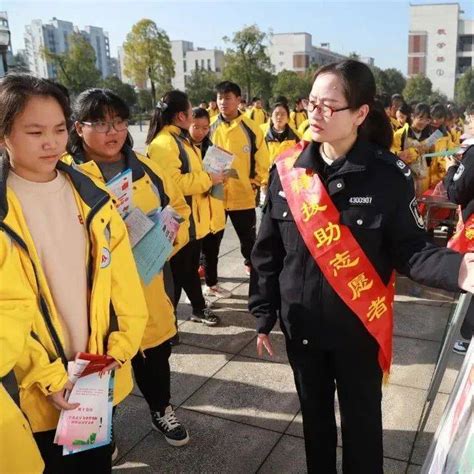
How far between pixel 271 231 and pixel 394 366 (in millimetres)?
1854

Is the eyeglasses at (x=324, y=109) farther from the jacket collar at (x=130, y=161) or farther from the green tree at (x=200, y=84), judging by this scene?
the green tree at (x=200, y=84)

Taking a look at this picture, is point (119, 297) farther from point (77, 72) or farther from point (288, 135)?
point (77, 72)

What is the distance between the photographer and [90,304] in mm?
1741

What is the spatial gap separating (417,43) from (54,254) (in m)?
90.3

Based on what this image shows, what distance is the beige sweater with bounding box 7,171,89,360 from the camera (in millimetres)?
1625

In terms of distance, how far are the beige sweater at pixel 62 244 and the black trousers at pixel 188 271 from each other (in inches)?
78.0

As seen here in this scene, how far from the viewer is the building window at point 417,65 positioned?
266 ft

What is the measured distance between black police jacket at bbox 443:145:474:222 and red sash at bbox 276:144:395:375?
4.26ft

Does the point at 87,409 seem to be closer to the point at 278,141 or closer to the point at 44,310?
the point at 44,310

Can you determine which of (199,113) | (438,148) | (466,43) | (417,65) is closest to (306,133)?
(199,113)

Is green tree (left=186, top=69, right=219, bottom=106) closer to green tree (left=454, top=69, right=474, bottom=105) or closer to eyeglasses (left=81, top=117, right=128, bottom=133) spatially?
green tree (left=454, top=69, right=474, bottom=105)

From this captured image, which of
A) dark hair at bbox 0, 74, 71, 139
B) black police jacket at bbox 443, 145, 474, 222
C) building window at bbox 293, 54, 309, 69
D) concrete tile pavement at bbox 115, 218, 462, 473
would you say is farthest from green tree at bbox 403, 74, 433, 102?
dark hair at bbox 0, 74, 71, 139

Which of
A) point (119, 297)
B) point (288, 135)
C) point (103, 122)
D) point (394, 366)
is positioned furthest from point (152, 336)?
point (288, 135)

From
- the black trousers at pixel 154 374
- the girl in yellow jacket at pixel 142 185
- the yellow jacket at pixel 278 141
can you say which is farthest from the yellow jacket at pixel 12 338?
the yellow jacket at pixel 278 141
